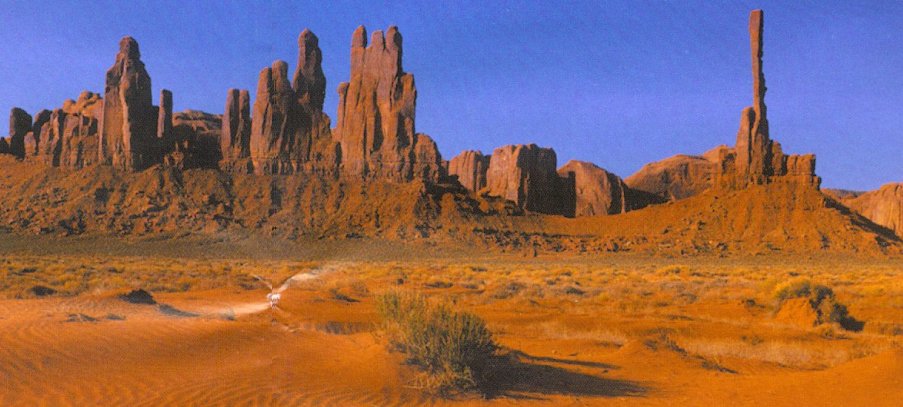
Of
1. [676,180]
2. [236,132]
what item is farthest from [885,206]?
[236,132]

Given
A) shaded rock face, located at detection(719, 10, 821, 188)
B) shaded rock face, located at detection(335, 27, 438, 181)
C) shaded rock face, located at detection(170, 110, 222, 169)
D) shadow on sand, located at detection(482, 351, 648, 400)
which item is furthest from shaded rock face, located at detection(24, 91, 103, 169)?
shadow on sand, located at detection(482, 351, 648, 400)

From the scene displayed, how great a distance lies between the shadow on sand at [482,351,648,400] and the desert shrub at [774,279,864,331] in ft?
28.8

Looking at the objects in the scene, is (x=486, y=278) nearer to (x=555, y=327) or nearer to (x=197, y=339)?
(x=555, y=327)

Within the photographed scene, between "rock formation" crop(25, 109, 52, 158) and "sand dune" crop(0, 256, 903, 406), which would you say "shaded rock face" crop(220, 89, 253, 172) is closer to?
"rock formation" crop(25, 109, 52, 158)

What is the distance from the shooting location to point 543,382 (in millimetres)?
8734

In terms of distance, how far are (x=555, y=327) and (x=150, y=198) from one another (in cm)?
→ 6226

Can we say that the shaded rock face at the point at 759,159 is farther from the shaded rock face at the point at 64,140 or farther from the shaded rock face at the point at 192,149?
the shaded rock face at the point at 64,140

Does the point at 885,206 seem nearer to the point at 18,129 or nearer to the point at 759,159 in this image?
the point at 759,159

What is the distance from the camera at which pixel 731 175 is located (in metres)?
75.5

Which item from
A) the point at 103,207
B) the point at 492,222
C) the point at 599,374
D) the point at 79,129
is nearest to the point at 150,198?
the point at 103,207

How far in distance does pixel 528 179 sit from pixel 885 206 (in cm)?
6246

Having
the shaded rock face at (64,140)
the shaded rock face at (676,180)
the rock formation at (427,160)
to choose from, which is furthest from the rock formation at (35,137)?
the shaded rock face at (676,180)

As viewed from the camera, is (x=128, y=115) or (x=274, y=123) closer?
(x=128, y=115)

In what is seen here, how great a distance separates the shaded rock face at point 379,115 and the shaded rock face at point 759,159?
3610cm
